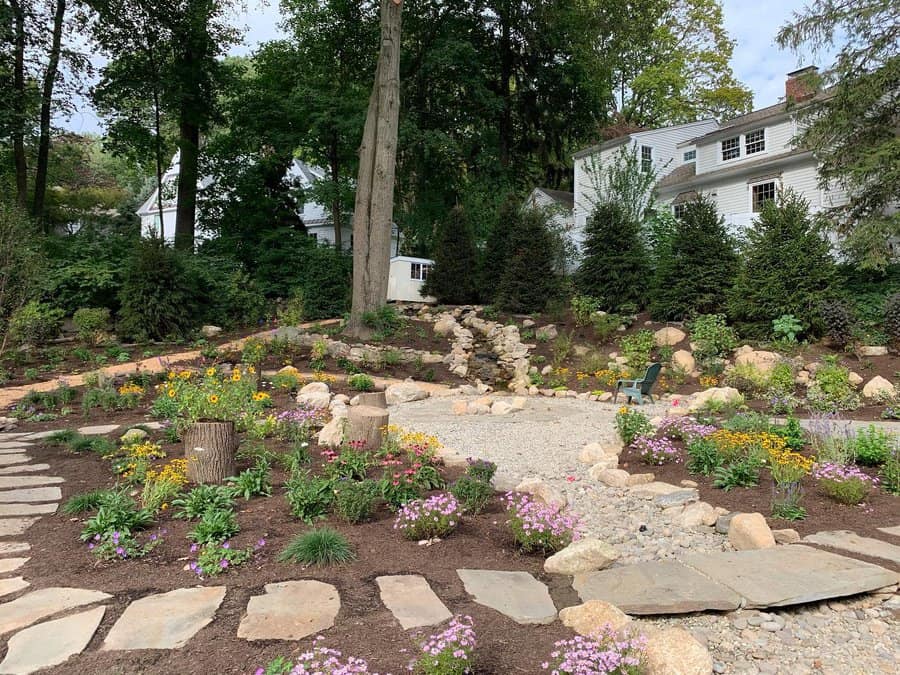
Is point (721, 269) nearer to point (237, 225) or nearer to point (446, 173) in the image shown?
point (446, 173)

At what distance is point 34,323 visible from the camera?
10.2m

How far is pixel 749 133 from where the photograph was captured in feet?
58.5

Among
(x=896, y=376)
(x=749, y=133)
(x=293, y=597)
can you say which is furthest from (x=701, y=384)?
(x=749, y=133)

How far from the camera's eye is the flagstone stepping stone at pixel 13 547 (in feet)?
9.73

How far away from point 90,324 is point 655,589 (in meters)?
12.8

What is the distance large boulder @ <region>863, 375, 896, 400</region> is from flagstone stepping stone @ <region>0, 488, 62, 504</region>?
30.1 feet

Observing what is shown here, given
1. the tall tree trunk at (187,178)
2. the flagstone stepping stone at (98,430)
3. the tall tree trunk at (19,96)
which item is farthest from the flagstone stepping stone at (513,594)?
the tall tree trunk at (187,178)

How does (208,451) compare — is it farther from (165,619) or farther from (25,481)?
(165,619)

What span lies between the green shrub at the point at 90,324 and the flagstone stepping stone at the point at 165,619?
1145 cm

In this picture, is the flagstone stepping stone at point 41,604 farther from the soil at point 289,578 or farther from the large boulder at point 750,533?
the large boulder at point 750,533

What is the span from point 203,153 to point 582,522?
60.8ft

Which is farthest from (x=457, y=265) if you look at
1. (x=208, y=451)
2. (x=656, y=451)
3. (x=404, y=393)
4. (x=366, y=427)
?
(x=208, y=451)

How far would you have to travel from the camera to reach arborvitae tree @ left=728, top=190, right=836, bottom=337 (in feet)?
33.6

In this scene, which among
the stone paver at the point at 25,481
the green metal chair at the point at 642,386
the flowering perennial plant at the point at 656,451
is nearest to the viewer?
the stone paver at the point at 25,481
